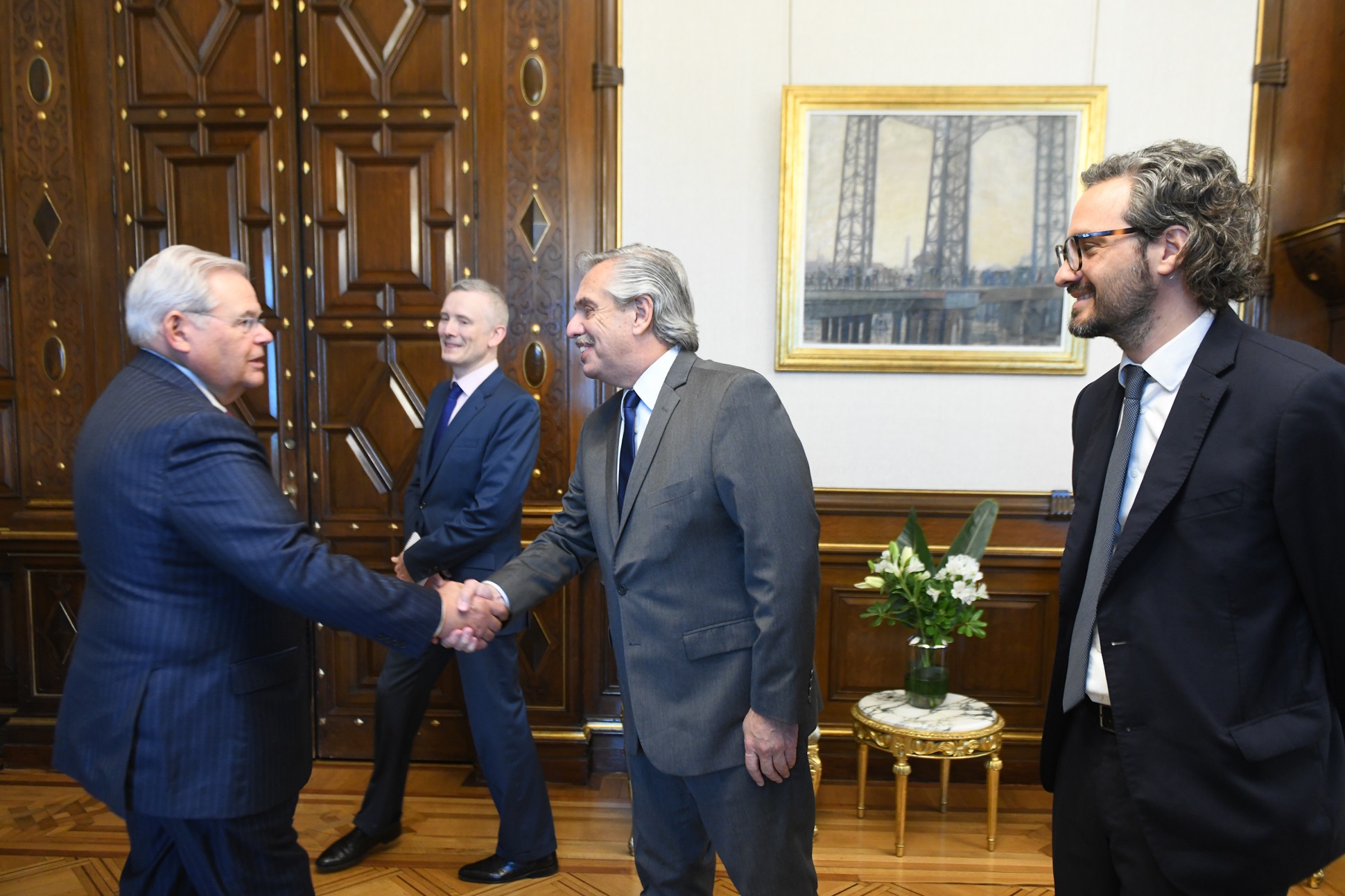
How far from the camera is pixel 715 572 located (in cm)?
188

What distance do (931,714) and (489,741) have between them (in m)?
1.52

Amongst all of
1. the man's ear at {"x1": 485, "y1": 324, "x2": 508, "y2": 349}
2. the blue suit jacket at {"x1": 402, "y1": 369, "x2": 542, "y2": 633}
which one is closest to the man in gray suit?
the blue suit jacket at {"x1": 402, "y1": 369, "x2": 542, "y2": 633}

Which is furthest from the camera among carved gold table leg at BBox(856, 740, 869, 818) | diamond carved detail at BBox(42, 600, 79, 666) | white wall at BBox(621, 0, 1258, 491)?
diamond carved detail at BBox(42, 600, 79, 666)

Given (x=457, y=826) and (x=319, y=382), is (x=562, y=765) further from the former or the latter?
(x=319, y=382)

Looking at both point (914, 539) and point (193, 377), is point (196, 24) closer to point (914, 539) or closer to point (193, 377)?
point (193, 377)

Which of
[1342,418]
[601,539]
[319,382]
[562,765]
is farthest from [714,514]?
[319,382]

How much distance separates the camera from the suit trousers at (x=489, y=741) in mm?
2865

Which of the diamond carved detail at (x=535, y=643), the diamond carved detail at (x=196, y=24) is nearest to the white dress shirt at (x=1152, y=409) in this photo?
the diamond carved detail at (x=535, y=643)

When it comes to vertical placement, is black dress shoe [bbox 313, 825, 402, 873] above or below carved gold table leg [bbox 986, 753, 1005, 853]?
below

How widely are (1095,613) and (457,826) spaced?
100.0 inches

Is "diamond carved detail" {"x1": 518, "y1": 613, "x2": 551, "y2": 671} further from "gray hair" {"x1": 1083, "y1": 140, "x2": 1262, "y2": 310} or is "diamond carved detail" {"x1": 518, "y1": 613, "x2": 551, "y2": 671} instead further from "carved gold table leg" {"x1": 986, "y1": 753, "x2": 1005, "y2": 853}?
"gray hair" {"x1": 1083, "y1": 140, "x2": 1262, "y2": 310}

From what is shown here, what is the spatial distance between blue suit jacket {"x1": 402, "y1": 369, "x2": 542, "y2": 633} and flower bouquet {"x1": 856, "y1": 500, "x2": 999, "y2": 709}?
1267mm

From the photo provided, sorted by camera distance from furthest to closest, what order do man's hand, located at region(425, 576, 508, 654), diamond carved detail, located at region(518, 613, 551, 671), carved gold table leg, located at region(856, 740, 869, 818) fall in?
1. diamond carved detail, located at region(518, 613, 551, 671)
2. carved gold table leg, located at region(856, 740, 869, 818)
3. man's hand, located at region(425, 576, 508, 654)

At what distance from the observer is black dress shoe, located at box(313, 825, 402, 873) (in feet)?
9.70
